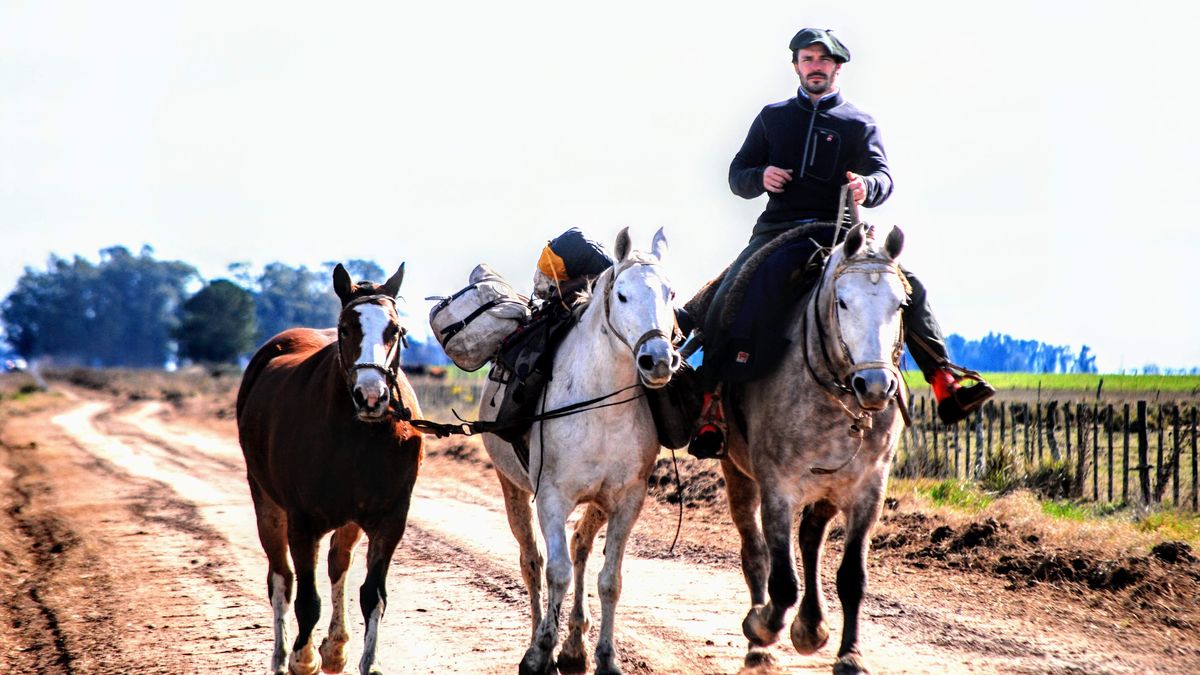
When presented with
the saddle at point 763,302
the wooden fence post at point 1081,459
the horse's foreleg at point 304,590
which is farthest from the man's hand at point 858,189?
the wooden fence post at point 1081,459

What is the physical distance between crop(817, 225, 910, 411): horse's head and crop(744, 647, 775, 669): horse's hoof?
6.04 ft

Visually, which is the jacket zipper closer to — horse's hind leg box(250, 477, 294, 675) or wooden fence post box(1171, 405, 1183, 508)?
horse's hind leg box(250, 477, 294, 675)

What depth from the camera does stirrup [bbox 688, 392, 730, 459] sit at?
7324 mm

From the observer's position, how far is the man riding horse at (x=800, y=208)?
23.1 ft

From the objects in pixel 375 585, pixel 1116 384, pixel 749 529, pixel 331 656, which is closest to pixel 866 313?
pixel 749 529

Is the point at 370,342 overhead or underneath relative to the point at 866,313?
underneath

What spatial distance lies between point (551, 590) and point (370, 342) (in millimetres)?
1741

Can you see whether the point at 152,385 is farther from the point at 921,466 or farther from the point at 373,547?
the point at 373,547

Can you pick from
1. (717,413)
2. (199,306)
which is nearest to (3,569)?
(717,413)

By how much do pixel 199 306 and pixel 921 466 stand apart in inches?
3649

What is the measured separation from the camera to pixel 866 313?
627cm

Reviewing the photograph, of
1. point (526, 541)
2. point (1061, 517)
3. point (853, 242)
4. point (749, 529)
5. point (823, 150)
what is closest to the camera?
point (853, 242)

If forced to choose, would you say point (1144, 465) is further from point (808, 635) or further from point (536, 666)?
point (536, 666)

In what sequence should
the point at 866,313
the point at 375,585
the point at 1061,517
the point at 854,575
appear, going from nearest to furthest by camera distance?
1. the point at 866,313
2. the point at 854,575
3. the point at 375,585
4. the point at 1061,517
